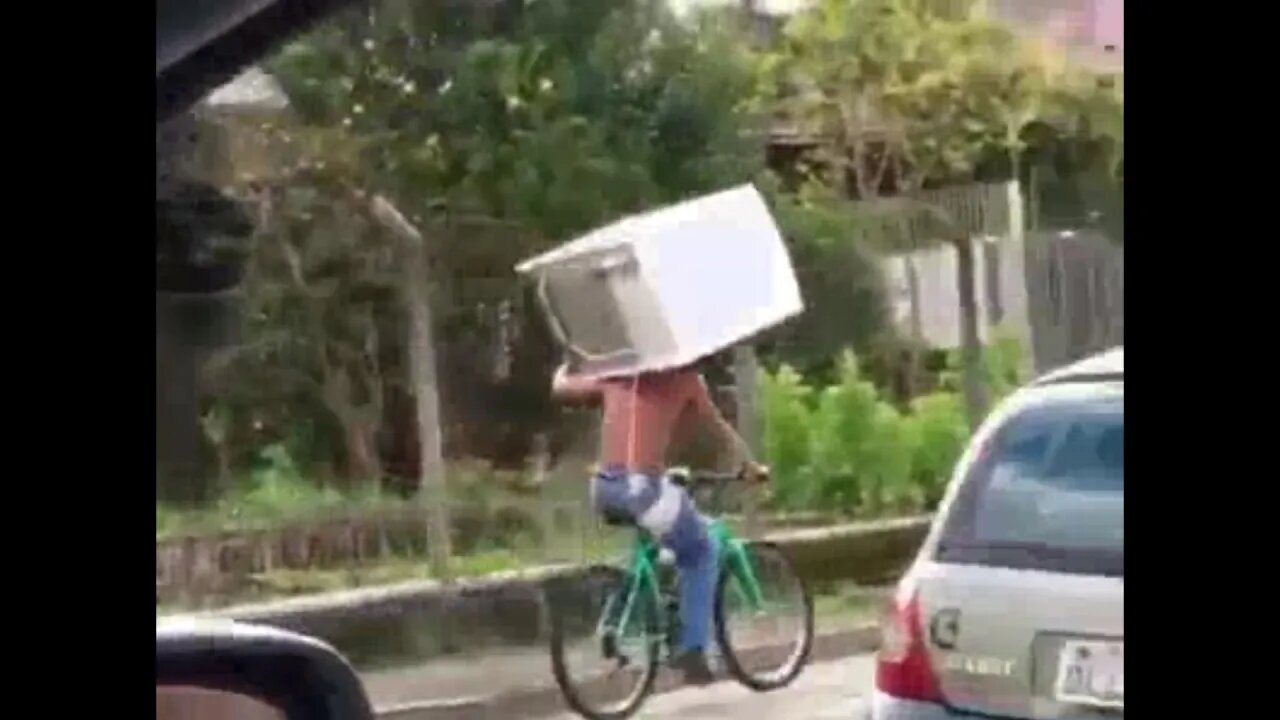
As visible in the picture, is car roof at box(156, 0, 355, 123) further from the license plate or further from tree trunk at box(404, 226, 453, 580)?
the license plate

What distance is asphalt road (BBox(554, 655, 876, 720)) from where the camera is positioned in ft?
4.88

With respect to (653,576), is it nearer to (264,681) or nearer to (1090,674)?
(1090,674)

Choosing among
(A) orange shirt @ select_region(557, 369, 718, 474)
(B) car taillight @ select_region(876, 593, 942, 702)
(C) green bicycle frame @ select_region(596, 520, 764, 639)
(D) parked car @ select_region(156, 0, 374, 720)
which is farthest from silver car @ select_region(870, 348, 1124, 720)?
(D) parked car @ select_region(156, 0, 374, 720)

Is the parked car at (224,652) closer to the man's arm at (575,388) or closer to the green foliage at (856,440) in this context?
the man's arm at (575,388)

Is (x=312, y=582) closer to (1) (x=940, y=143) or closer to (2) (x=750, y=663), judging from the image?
(2) (x=750, y=663)

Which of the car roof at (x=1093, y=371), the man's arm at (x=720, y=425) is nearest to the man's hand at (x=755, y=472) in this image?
the man's arm at (x=720, y=425)

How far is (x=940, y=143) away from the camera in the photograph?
1.53 meters

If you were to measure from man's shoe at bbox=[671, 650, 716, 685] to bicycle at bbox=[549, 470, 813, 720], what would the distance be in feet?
0.05

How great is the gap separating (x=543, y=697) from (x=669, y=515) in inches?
7.6

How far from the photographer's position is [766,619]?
1.54m

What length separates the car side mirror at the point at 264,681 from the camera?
34.8 inches
